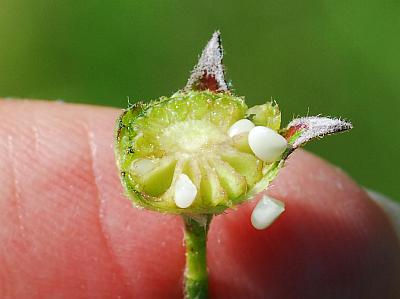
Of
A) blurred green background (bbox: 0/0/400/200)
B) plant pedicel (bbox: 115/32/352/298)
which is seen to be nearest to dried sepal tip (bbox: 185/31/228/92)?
plant pedicel (bbox: 115/32/352/298)

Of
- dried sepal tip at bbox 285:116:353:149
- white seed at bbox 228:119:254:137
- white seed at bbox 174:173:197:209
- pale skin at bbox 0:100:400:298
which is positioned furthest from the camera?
pale skin at bbox 0:100:400:298

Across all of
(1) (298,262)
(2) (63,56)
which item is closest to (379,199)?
(1) (298,262)

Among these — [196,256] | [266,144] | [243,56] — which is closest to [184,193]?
[266,144]

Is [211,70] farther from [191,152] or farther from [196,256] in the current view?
[196,256]

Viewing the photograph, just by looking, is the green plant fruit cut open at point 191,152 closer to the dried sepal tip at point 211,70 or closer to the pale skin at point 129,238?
the dried sepal tip at point 211,70

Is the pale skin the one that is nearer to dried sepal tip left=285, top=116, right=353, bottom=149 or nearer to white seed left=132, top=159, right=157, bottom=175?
white seed left=132, top=159, right=157, bottom=175

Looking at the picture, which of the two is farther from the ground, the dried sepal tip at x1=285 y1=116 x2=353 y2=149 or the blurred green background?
the blurred green background

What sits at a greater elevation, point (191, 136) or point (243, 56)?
point (243, 56)

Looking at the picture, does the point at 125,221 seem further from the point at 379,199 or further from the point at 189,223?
the point at 379,199
